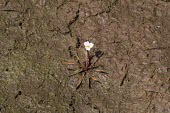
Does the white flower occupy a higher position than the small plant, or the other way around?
the white flower

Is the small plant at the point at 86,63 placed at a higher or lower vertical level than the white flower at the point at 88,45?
lower

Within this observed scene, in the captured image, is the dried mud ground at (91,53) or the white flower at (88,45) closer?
the dried mud ground at (91,53)

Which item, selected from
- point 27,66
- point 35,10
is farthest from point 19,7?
point 27,66

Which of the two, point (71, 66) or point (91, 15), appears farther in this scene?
point (91, 15)

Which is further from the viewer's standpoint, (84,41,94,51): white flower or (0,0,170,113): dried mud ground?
(84,41,94,51): white flower

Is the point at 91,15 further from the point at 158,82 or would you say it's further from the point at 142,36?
the point at 158,82

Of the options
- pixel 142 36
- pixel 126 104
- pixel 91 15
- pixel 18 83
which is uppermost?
pixel 91 15

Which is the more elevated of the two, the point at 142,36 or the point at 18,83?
the point at 142,36

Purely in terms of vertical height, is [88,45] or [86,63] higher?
[88,45]
